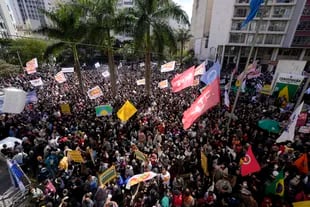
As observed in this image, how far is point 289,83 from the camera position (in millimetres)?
13180

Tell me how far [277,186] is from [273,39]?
3721 cm

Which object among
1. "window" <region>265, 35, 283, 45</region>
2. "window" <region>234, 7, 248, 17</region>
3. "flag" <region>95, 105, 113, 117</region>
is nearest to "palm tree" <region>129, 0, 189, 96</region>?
"flag" <region>95, 105, 113, 117</region>

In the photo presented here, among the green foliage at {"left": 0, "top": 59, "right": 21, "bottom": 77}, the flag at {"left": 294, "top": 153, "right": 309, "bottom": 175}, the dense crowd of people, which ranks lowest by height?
the green foliage at {"left": 0, "top": 59, "right": 21, "bottom": 77}

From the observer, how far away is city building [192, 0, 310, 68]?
33.7m

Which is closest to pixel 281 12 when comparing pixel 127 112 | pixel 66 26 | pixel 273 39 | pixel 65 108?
pixel 273 39

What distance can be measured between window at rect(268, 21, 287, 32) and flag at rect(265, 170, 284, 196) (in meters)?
36.7

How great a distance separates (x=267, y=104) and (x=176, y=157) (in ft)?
31.5

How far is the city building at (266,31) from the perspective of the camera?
33656 millimetres

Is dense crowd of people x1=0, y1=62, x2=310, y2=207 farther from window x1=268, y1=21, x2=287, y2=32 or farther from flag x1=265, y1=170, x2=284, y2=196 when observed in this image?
window x1=268, y1=21, x2=287, y2=32

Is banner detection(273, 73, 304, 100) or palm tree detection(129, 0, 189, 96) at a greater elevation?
palm tree detection(129, 0, 189, 96)

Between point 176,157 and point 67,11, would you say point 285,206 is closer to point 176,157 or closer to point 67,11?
point 176,157

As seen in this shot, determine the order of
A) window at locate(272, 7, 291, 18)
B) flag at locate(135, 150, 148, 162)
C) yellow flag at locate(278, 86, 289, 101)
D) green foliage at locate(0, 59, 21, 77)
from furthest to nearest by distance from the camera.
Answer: window at locate(272, 7, 291, 18)
green foliage at locate(0, 59, 21, 77)
yellow flag at locate(278, 86, 289, 101)
flag at locate(135, 150, 148, 162)

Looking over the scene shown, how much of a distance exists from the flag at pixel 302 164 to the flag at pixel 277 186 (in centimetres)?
172

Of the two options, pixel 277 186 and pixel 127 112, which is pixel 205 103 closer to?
pixel 277 186
